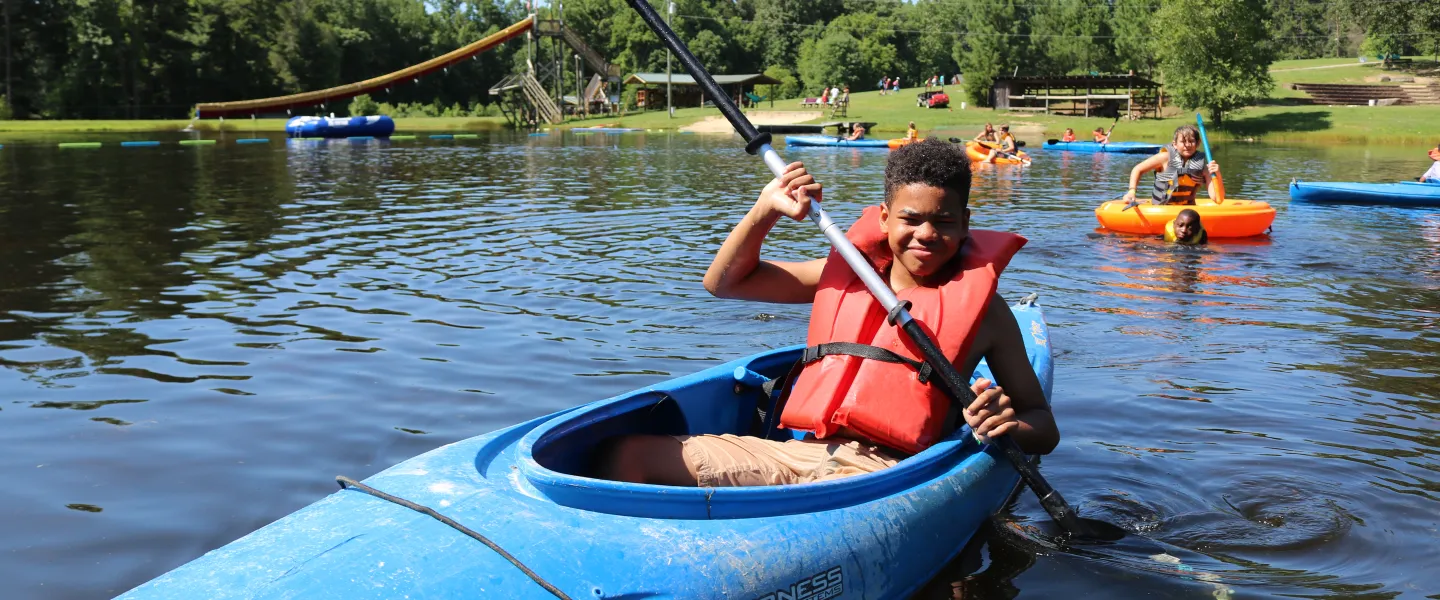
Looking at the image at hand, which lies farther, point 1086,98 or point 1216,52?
point 1086,98

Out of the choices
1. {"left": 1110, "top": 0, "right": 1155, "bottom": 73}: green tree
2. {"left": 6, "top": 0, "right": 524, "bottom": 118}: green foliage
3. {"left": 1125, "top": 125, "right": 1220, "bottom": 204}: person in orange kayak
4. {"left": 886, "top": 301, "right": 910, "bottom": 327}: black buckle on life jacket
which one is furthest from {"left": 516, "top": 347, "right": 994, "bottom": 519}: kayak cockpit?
{"left": 6, "top": 0, "right": 524, "bottom": 118}: green foliage

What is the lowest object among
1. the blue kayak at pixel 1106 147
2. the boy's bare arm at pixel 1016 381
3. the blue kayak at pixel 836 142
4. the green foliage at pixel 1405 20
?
the boy's bare arm at pixel 1016 381

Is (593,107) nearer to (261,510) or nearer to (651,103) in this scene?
(651,103)

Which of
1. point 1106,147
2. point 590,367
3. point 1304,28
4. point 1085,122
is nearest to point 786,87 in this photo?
point 1085,122

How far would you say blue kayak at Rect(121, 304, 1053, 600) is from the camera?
9.14 ft

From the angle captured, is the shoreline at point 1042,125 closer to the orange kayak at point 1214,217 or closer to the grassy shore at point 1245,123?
the grassy shore at point 1245,123

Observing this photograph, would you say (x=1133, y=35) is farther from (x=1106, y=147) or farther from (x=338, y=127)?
(x=338, y=127)

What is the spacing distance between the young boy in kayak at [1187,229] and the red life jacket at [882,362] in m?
9.29

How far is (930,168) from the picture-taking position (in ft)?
12.2

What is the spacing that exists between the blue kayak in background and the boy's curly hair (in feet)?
133

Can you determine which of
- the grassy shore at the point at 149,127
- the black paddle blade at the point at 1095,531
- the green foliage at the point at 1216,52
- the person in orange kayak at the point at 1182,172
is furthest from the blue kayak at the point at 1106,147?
the grassy shore at the point at 149,127

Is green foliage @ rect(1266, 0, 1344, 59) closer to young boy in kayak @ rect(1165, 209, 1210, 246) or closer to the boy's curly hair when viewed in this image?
young boy in kayak @ rect(1165, 209, 1210, 246)

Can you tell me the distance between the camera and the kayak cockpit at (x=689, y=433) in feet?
10.4

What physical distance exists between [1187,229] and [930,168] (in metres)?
9.69
